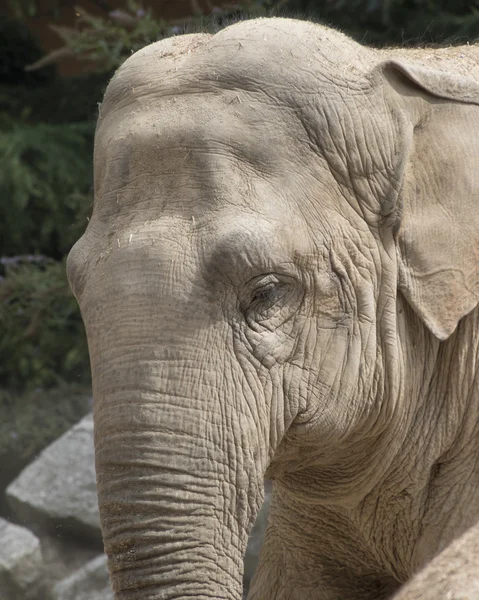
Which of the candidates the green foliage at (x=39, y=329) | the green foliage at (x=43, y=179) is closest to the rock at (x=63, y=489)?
the green foliage at (x=39, y=329)

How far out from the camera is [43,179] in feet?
24.4

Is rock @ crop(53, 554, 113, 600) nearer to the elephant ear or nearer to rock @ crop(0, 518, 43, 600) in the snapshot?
rock @ crop(0, 518, 43, 600)

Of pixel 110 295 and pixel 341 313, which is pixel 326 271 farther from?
pixel 110 295

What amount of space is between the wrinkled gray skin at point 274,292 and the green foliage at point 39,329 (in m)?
3.96

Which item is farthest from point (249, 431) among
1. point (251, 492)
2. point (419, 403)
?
point (419, 403)

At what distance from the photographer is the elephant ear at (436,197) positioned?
2684mm

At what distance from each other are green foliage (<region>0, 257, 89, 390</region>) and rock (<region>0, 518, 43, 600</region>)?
155cm

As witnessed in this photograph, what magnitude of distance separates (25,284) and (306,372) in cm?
438

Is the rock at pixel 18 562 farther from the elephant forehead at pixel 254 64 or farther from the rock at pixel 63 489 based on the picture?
the elephant forehead at pixel 254 64

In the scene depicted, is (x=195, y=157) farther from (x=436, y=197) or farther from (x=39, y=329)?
(x=39, y=329)

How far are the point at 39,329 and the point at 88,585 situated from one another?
2222 millimetres

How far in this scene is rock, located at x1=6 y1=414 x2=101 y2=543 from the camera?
18.3ft

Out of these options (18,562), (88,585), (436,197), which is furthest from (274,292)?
(18,562)

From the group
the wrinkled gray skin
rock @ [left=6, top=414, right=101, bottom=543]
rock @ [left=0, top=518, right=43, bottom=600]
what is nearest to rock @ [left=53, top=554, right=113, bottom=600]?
rock @ [left=0, top=518, right=43, bottom=600]
